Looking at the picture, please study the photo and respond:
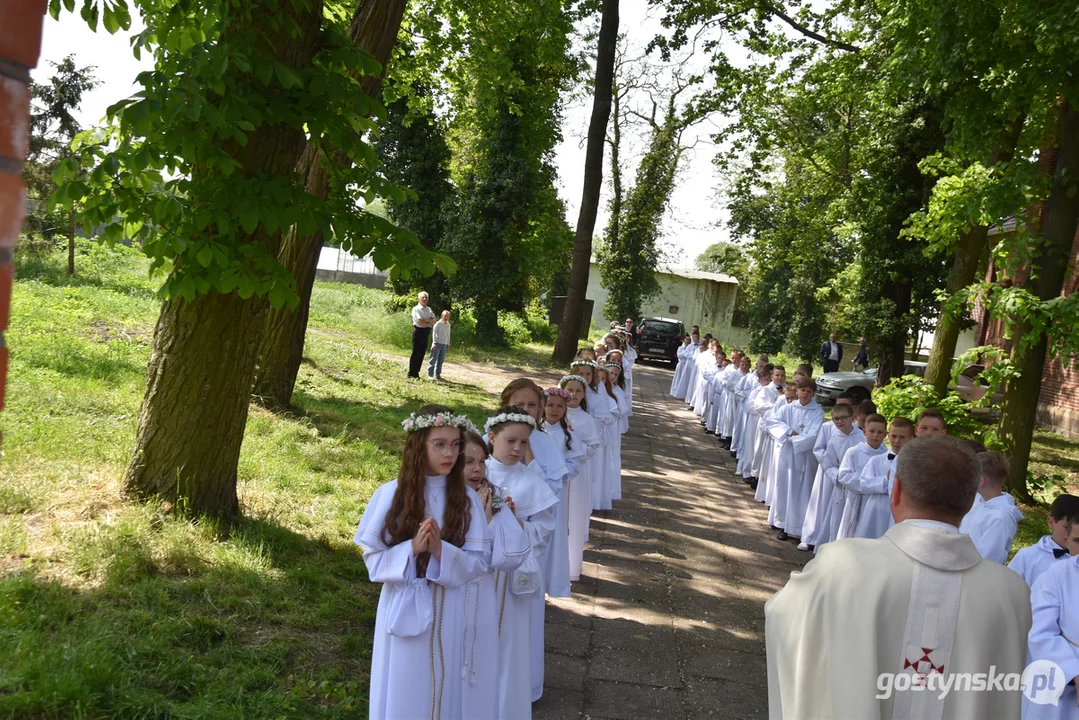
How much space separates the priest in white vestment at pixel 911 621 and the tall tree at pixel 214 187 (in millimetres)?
3690

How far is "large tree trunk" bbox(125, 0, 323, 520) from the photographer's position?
6.56 metres

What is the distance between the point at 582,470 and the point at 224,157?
14.7 feet

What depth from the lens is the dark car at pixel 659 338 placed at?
35.7 metres

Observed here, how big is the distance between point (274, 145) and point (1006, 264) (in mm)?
10023

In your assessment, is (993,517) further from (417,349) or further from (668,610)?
(417,349)

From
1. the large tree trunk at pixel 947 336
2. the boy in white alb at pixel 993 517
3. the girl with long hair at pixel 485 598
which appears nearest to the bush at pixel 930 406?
the large tree trunk at pixel 947 336

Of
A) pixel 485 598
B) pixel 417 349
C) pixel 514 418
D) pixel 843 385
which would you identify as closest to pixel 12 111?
pixel 485 598

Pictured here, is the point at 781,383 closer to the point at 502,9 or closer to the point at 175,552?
the point at 502,9

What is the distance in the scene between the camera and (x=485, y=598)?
4.42m

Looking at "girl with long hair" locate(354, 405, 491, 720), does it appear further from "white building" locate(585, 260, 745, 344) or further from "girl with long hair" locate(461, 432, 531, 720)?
"white building" locate(585, 260, 745, 344)

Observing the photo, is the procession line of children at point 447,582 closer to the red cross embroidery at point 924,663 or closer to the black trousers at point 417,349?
the red cross embroidery at point 924,663

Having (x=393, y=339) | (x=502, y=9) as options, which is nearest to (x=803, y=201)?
(x=393, y=339)

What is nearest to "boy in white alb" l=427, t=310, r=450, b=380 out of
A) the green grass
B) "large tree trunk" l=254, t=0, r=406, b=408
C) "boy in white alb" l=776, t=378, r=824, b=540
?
"large tree trunk" l=254, t=0, r=406, b=408

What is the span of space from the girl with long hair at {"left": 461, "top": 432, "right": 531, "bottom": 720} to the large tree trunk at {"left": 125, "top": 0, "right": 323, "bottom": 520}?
9.33 ft
